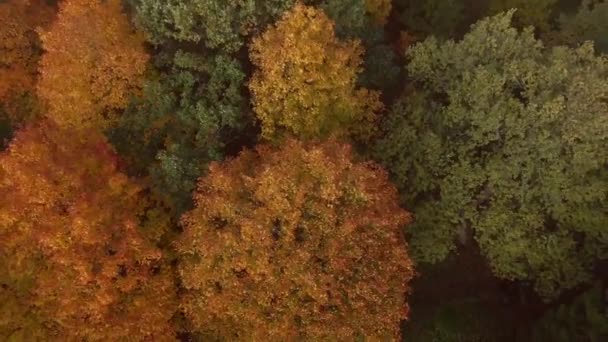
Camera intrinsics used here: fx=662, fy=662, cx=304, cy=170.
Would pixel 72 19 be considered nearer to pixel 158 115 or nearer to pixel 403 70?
pixel 158 115

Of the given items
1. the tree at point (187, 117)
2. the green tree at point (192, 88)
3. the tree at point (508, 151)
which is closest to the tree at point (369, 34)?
the tree at point (508, 151)

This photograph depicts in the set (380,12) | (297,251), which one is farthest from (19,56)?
(297,251)

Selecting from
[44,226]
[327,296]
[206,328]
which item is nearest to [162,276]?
[206,328]

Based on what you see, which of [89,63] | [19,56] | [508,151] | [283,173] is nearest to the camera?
[283,173]

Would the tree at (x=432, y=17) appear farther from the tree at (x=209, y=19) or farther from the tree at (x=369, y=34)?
the tree at (x=209, y=19)

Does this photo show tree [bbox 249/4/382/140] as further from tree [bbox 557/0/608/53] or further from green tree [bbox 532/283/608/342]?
tree [bbox 557/0/608/53]

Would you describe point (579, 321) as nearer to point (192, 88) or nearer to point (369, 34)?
point (369, 34)

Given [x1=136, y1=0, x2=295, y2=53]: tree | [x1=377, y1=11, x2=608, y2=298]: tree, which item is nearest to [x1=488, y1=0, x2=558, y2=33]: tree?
[x1=377, y1=11, x2=608, y2=298]: tree
